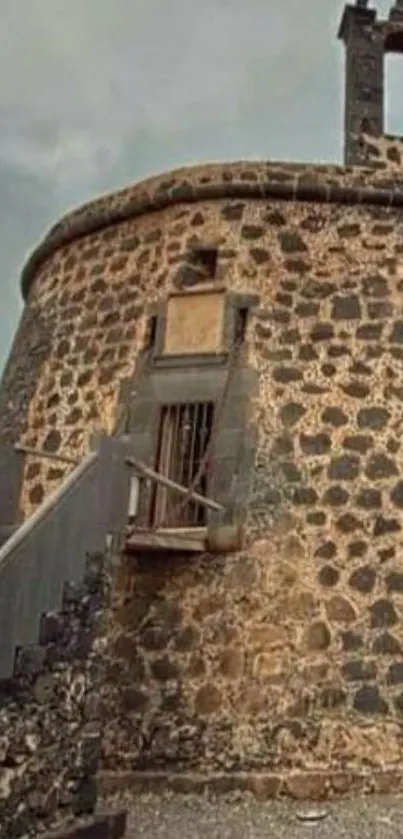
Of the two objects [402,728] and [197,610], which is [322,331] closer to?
[197,610]

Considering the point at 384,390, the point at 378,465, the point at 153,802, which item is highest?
the point at 384,390

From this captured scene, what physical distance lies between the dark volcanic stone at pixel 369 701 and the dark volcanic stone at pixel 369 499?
1308 mm

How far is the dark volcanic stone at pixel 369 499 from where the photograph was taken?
804 cm

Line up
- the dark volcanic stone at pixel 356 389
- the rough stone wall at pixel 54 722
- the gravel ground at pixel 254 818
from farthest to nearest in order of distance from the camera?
the dark volcanic stone at pixel 356 389 < the gravel ground at pixel 254 818 < the rough stone wall at pixel 54 722

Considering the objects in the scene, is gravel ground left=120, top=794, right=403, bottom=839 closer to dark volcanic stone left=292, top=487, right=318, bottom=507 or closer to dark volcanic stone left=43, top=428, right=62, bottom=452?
dark volcanic stone left=292, top=487, right=318, bottom=507

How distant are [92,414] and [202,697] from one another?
2.49 metres

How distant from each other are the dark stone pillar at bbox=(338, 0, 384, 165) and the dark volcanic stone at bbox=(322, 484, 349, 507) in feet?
12.2

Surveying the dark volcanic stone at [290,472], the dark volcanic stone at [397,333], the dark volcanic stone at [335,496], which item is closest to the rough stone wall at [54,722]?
the dark volcanic stone at [290,472]

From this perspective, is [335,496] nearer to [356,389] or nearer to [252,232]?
[356,389]

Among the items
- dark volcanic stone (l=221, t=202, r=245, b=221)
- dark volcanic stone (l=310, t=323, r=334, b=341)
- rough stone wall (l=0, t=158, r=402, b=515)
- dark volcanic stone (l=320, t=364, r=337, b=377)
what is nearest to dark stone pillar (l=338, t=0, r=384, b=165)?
rough stone wall (l=0, t=158, r=402, b=515)

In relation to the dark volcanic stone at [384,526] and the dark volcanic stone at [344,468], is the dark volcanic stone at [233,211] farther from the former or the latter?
the dark volcanic stone at [384,526]

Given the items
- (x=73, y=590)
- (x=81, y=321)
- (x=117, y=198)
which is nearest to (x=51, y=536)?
(x=73, y=590)

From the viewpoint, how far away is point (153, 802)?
716 cm

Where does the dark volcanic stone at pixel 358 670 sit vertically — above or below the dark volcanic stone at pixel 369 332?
below
